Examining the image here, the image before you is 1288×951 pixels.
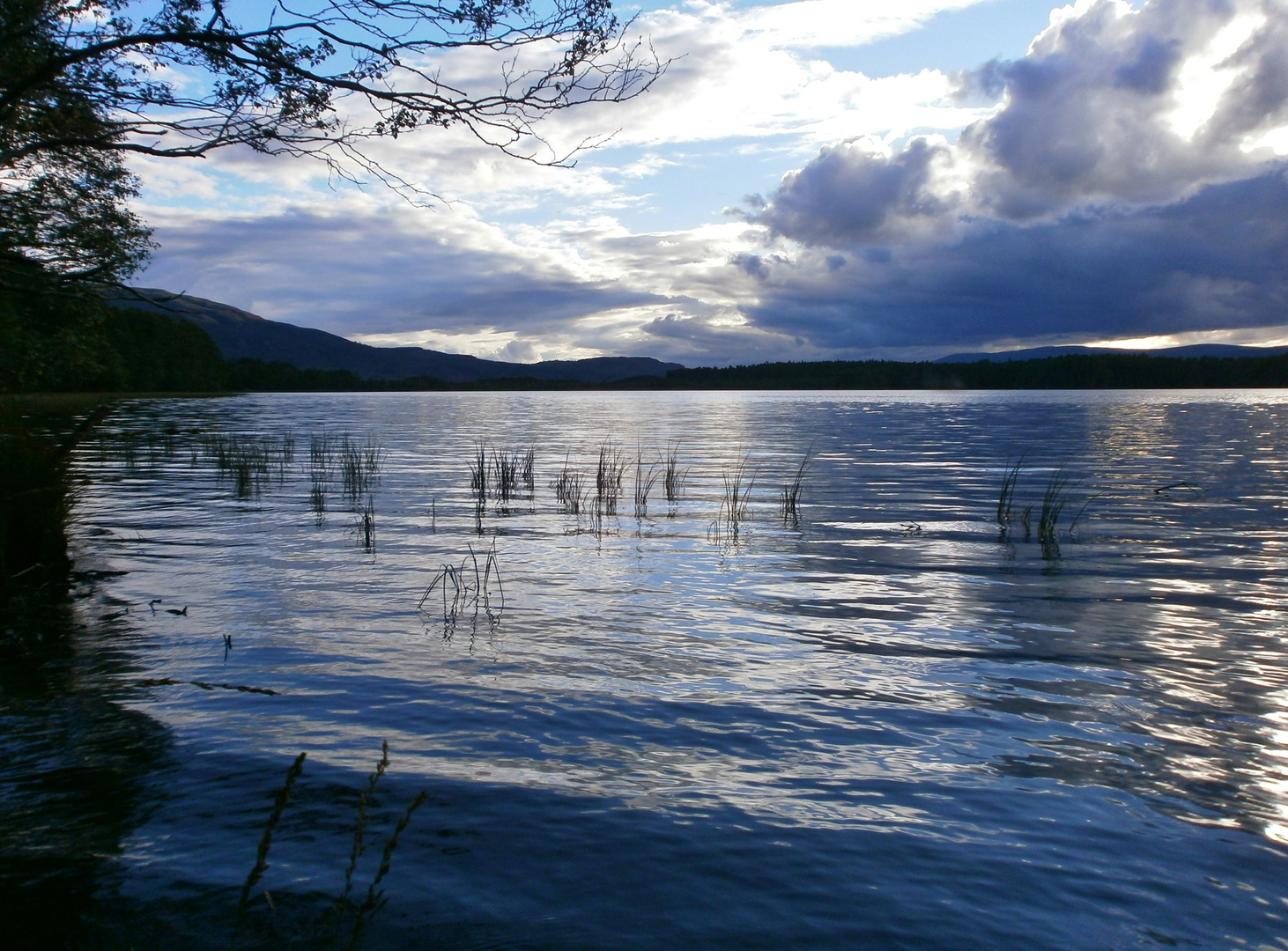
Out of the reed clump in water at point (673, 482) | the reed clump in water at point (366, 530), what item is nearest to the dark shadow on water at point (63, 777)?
the reed clump in water at point (366, 530)

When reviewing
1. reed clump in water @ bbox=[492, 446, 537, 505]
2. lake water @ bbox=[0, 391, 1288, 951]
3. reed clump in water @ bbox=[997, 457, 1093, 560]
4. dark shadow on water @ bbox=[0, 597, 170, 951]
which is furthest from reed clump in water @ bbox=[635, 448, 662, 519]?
dark shadow on water @ bbox=[0, 597, 170, 951]

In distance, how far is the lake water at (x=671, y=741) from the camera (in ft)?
12.9

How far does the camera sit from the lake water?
394cm

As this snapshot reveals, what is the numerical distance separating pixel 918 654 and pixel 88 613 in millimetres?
8660

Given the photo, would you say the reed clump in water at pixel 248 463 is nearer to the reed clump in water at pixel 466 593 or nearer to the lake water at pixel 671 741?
the lake water at pixel 671 741

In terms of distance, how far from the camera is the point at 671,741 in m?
5.86

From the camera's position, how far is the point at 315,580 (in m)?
11.0

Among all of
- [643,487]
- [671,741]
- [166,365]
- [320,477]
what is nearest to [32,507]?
[671,741]

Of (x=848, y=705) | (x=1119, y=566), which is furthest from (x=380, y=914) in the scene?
(x=1119, y=566)

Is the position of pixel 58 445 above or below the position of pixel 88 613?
above

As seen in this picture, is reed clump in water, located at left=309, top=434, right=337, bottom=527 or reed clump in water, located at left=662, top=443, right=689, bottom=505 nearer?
reed clump in water, located at left=309, top=434, right=337, bottom=527

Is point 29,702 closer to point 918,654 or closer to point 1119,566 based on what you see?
point 918,654

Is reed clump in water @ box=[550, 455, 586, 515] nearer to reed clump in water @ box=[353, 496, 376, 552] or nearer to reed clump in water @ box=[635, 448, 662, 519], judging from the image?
reed clump in water @ box=[635, 448, 662, 519]

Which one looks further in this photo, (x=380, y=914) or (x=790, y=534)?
(x=790, y=534)
